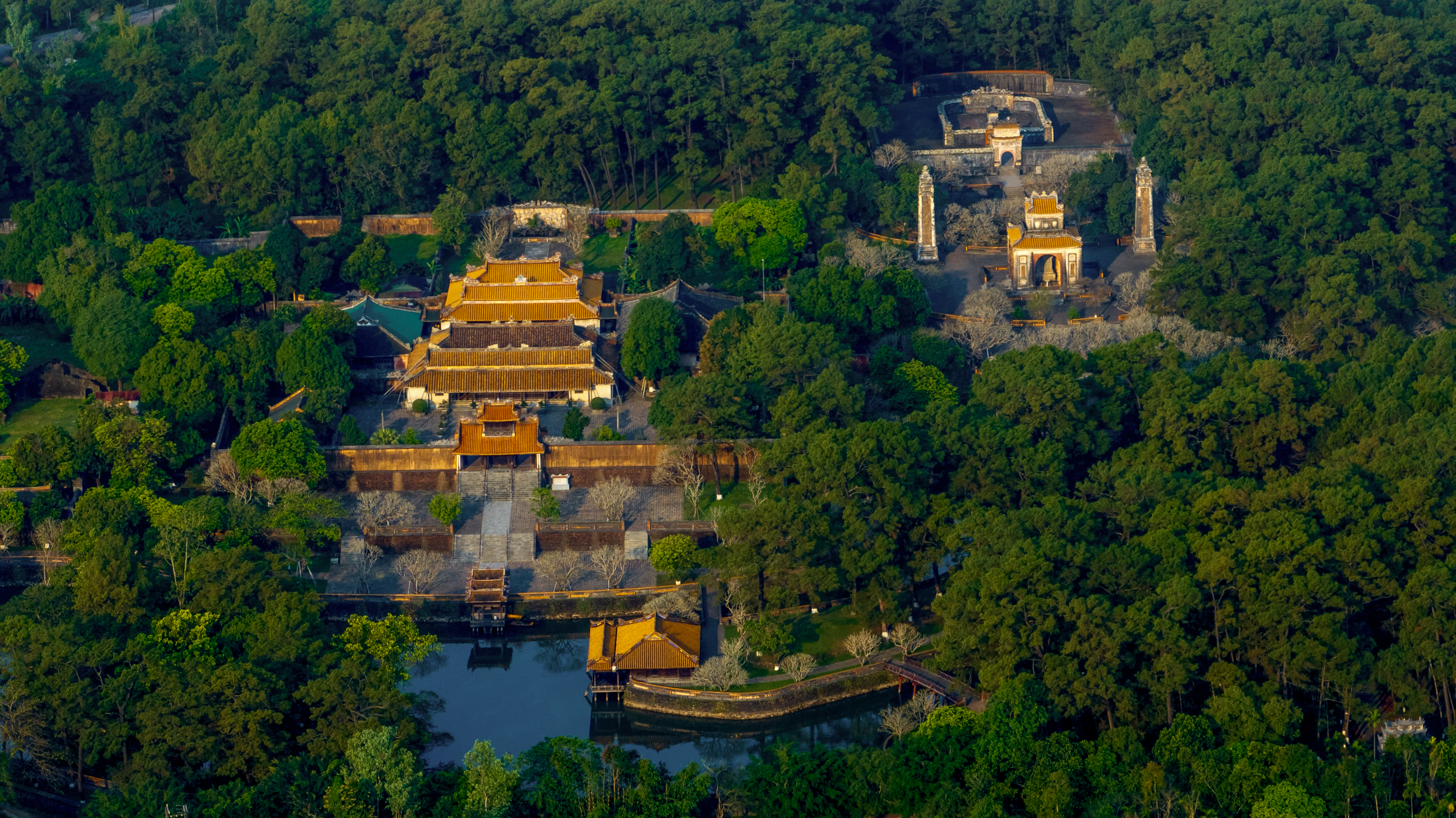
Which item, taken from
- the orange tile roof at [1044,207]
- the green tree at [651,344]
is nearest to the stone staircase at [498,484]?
the green tree at [651,344]

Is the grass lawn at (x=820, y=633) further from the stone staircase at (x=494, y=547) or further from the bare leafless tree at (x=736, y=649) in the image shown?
the stone staircase at (x=494, y=547)

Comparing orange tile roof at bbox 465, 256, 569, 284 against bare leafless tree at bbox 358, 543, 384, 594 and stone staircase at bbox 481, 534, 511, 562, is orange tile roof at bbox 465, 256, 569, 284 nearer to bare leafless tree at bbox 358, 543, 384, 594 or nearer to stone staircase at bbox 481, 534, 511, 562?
stone staircase at bbox 481, 534, 511, 562

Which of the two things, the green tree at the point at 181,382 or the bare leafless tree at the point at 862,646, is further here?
the green tree at the point at 181,382

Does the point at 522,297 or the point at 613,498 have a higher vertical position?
the point at 522,297

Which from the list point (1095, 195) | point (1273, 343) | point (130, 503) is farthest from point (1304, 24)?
point (130, 503)

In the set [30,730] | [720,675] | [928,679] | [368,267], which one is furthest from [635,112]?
[30,730]

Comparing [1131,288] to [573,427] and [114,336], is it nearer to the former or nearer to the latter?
[573,427]

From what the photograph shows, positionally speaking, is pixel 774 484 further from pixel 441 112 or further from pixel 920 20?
pixel 920 20
